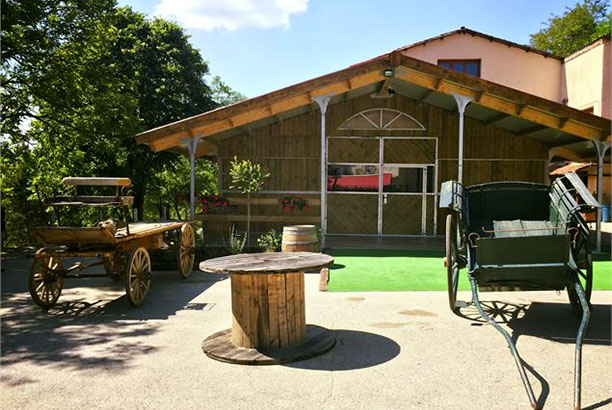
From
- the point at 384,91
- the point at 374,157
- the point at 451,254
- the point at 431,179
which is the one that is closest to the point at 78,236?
the point at 451,254

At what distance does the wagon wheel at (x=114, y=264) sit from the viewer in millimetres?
6871

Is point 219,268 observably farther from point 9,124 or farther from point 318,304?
point 9,124

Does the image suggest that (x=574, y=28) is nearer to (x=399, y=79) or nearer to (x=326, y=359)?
(x=399, y=79)

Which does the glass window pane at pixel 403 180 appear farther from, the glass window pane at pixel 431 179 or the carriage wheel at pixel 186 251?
the carriage wheel at pixel 186 251

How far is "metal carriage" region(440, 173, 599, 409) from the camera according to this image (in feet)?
16.0

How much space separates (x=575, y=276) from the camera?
16.0ft

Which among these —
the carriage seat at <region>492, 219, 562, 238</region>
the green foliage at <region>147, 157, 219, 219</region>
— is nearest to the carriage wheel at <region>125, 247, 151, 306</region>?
the carriage seat at <region>492, 219, 562, 238</region>

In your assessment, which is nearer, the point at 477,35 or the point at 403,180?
the point at 403,180

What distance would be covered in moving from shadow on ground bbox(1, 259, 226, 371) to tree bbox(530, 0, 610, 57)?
36.5m

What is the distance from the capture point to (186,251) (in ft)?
29.6

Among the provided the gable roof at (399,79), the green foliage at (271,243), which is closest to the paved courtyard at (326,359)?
the green foliage at (271,243)

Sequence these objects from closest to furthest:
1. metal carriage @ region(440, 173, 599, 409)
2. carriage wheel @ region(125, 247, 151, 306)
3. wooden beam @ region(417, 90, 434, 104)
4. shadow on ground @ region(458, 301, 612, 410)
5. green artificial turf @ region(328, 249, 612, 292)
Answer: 1. metal carriage @ region(440, 173, 599, 409)
2. shadow on ground @ region(458, 301, 612, 410)
3. carriage wheel @ region(125, 247, 151, 306)
4. green artificial turf @ region(328, 249, 612, 292)
5. wooden beam @ region(417, 90, 434, 104)

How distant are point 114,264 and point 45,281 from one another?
2.99ft

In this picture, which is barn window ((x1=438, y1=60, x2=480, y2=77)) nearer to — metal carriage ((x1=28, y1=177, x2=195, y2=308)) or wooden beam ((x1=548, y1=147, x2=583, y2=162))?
wooden beam ((x1=548, y1=147, x2=583, y2=162))
